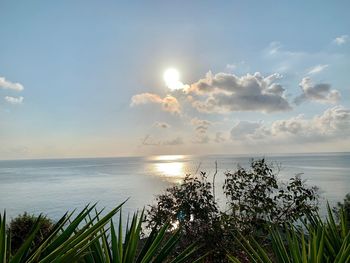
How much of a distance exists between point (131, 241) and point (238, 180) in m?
5.78

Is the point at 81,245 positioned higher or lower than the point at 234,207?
higher

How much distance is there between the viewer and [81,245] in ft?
6.04

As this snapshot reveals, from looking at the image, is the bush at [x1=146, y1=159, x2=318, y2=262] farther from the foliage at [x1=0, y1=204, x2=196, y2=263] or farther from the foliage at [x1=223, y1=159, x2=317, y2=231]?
the foliage at [x1=0, y1=204, x2=196, y2=263]

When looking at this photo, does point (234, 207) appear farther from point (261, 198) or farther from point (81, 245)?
point (81, 245)

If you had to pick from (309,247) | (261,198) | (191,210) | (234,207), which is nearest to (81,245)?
(309,247)

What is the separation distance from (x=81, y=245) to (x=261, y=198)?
6.29 m

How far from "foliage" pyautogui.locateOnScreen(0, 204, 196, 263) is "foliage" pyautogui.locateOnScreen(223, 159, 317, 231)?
4641 millimetres

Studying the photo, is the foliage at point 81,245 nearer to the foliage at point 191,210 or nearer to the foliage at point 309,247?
the foliage at point 309,247

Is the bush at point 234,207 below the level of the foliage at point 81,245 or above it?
below

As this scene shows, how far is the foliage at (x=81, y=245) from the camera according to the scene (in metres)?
1.76

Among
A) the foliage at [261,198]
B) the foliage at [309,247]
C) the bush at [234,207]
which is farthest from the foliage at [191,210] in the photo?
the foliage at [309,247]

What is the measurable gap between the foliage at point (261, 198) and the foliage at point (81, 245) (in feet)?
15.2

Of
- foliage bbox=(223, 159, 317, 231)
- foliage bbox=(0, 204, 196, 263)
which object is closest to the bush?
foliage bbox=(223, 159, 317, 231)

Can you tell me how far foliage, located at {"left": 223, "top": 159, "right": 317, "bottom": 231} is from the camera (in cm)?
721
